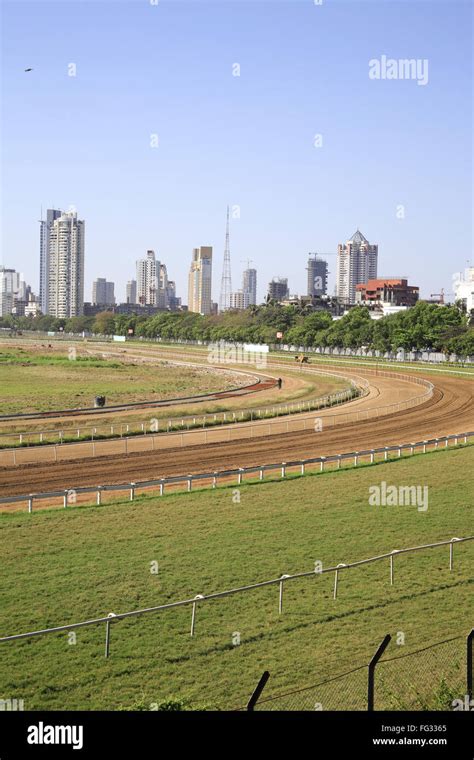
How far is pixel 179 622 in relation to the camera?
14156 millimetres

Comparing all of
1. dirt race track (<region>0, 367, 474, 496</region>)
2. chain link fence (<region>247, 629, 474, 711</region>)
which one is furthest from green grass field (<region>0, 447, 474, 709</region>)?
dirt race track (<region>0, 367, 474, 496</region>)

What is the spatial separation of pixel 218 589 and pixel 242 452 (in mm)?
18210

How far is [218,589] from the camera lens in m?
15.9

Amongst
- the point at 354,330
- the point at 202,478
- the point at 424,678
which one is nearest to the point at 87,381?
the point at 202,478

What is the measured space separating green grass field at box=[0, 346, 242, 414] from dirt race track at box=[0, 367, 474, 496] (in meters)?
18.1

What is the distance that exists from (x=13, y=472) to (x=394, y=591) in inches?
674

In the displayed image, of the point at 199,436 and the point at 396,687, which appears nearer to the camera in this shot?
the point at 396,687

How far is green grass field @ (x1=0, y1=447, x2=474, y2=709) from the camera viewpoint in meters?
11.9

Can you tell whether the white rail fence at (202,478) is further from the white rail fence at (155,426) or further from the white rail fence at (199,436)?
the white rail fence at (155,426)

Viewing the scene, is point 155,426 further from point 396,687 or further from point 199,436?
point 396,687

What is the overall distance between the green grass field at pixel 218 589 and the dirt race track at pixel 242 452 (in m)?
4.68

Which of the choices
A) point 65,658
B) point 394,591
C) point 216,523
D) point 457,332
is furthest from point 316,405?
point 457,332

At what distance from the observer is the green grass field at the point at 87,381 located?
58188mm

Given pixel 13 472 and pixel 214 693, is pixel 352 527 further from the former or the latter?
pixel 13 472
